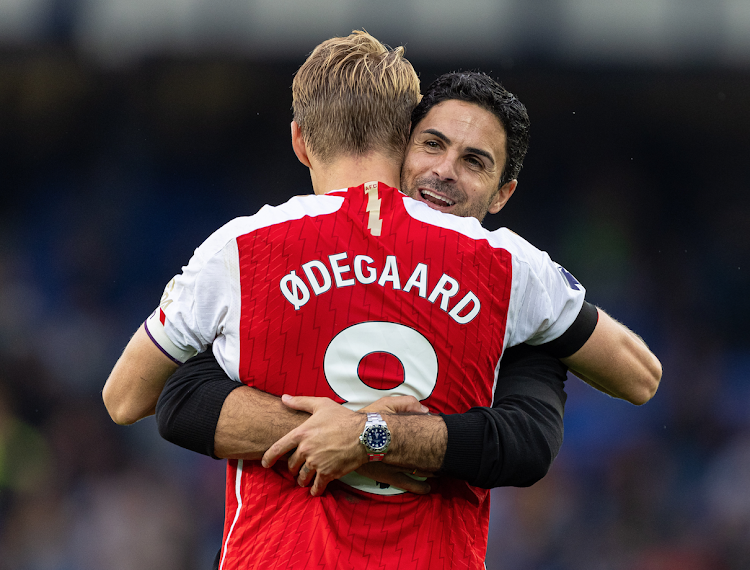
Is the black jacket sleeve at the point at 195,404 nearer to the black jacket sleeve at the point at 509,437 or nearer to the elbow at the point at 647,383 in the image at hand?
the black jacket sleeve at the point at 509,437

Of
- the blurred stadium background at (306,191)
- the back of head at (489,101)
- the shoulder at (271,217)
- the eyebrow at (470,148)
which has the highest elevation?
the back of head at (489,101)

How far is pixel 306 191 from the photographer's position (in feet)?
26.1

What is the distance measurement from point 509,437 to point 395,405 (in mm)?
296

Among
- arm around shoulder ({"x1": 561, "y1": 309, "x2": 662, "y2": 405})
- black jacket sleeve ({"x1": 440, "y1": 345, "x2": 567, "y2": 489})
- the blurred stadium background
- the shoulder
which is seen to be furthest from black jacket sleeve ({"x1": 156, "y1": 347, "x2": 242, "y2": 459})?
the blurred stadium background

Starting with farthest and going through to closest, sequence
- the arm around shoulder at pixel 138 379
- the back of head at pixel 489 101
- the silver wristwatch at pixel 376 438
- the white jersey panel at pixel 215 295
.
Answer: the back of head at pixel 489 101, the arm around shoulder at pixel 138 379, the white jersey panel at pixel 215 295, the silver wristwatch at pixel 376 438

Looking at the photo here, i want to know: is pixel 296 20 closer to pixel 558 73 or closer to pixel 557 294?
pixel 558 73

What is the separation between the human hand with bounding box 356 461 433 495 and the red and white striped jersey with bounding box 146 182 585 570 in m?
0.03

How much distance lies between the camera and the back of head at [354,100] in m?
2.32

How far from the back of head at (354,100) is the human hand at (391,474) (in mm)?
856

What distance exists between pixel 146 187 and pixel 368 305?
6268 millimetres

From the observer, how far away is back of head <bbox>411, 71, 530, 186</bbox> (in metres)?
2.91

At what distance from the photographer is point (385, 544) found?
1966 millimetres

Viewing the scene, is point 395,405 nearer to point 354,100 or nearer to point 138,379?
point 138,379

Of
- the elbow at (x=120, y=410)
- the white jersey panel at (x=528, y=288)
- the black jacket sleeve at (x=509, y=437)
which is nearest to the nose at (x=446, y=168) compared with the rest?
A: the white jersey panel at (x=528, y=288)
